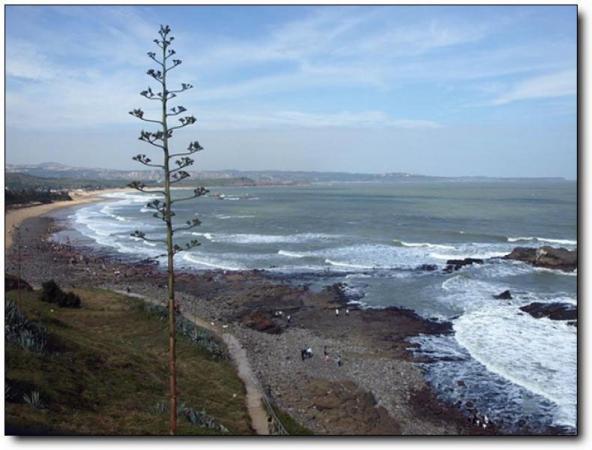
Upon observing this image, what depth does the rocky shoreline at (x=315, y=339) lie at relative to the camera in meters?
9.50

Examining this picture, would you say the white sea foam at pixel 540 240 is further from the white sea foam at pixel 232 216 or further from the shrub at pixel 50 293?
the shrub at pixel 50 293

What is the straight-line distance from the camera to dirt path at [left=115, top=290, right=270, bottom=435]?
8.17 metres

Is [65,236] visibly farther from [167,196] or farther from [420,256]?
[167,196]

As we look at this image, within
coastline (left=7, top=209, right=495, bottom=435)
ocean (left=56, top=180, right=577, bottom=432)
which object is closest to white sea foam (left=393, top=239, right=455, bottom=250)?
ocean (left=56, top=180, right=577, bottom=432)

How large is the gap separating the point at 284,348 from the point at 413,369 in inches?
127

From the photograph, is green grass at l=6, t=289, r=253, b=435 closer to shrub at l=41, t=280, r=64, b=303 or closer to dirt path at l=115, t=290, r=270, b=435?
dirt path at l=115, t=290, r=270, b=435

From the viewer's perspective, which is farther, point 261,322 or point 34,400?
point 261,322

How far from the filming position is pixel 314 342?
13.8m

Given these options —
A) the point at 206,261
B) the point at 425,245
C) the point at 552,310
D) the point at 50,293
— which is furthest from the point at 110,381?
the point at 425,245

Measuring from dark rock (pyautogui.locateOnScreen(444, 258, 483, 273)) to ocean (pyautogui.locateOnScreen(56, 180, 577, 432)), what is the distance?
44 cm

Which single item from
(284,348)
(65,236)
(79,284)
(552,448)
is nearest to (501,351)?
(284,348)

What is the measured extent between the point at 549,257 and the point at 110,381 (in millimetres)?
18977

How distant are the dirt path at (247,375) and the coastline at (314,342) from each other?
0.21m

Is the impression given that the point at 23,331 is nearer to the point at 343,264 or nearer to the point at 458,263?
the point at 343,264
